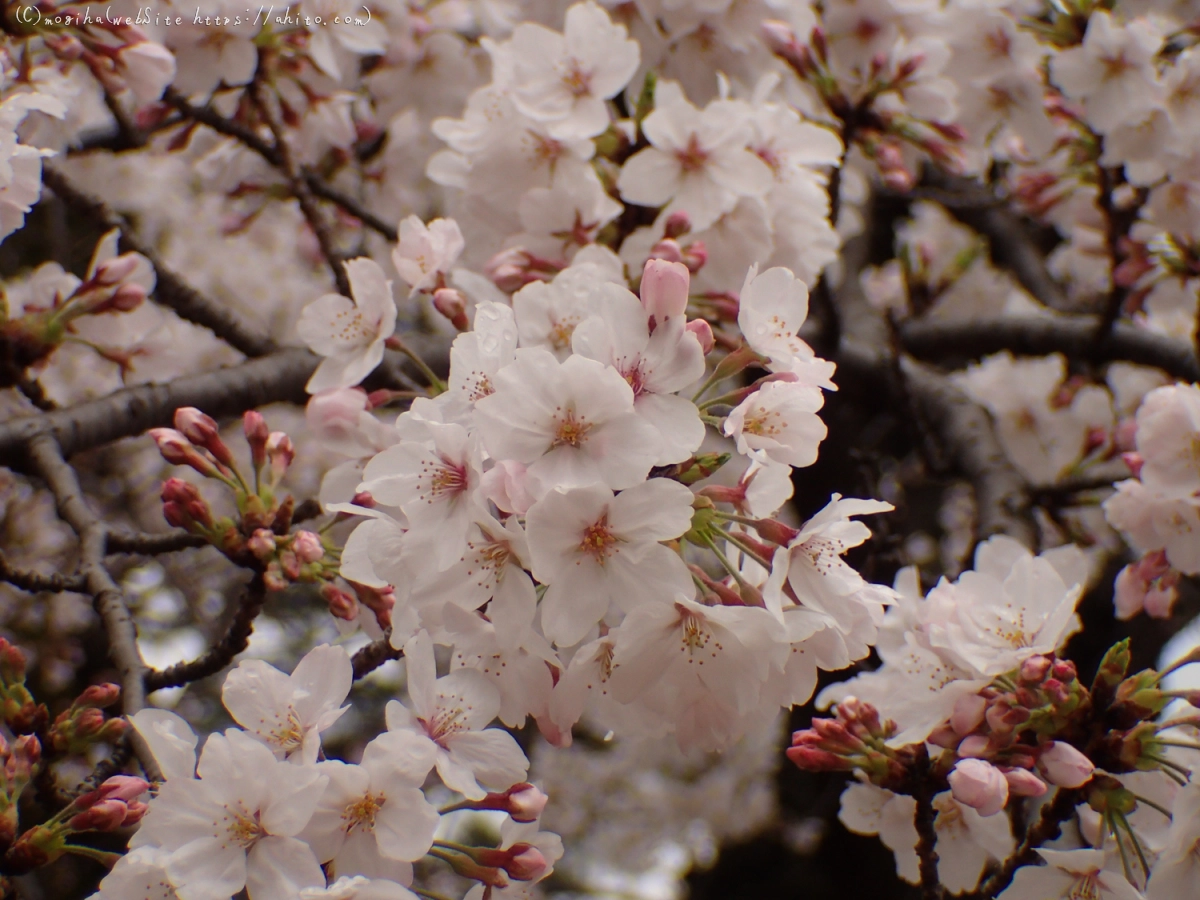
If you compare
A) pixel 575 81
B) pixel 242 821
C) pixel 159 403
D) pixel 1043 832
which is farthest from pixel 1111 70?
pixel 242 821

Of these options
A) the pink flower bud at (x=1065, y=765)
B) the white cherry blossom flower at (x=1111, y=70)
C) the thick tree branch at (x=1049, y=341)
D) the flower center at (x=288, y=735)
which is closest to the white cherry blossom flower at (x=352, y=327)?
the flower center at (x=288, y=735)

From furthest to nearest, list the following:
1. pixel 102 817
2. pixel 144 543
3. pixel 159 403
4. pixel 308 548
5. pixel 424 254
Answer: pixel 159 403 → pixel 144 543 → pixel 424 254 → pixel 308 548 → pixel 102 817

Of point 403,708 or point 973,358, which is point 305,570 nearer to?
point 403,708

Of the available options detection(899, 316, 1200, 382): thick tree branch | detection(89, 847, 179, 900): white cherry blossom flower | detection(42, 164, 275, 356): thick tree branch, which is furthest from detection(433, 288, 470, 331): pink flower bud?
detection(899, 316, 1200, 382): thick tree branch

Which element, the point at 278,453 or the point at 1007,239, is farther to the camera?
the point at 1007,239

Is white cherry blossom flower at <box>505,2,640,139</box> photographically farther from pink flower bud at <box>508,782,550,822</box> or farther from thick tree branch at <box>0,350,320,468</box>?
pink flower bud at <box>508,782,550,822</box>

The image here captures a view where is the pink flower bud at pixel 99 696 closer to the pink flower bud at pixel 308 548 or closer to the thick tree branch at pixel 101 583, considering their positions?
the thick tree branch at pixel 101 583

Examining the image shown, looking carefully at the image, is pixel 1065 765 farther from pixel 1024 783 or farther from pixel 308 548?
pixel 308 548
